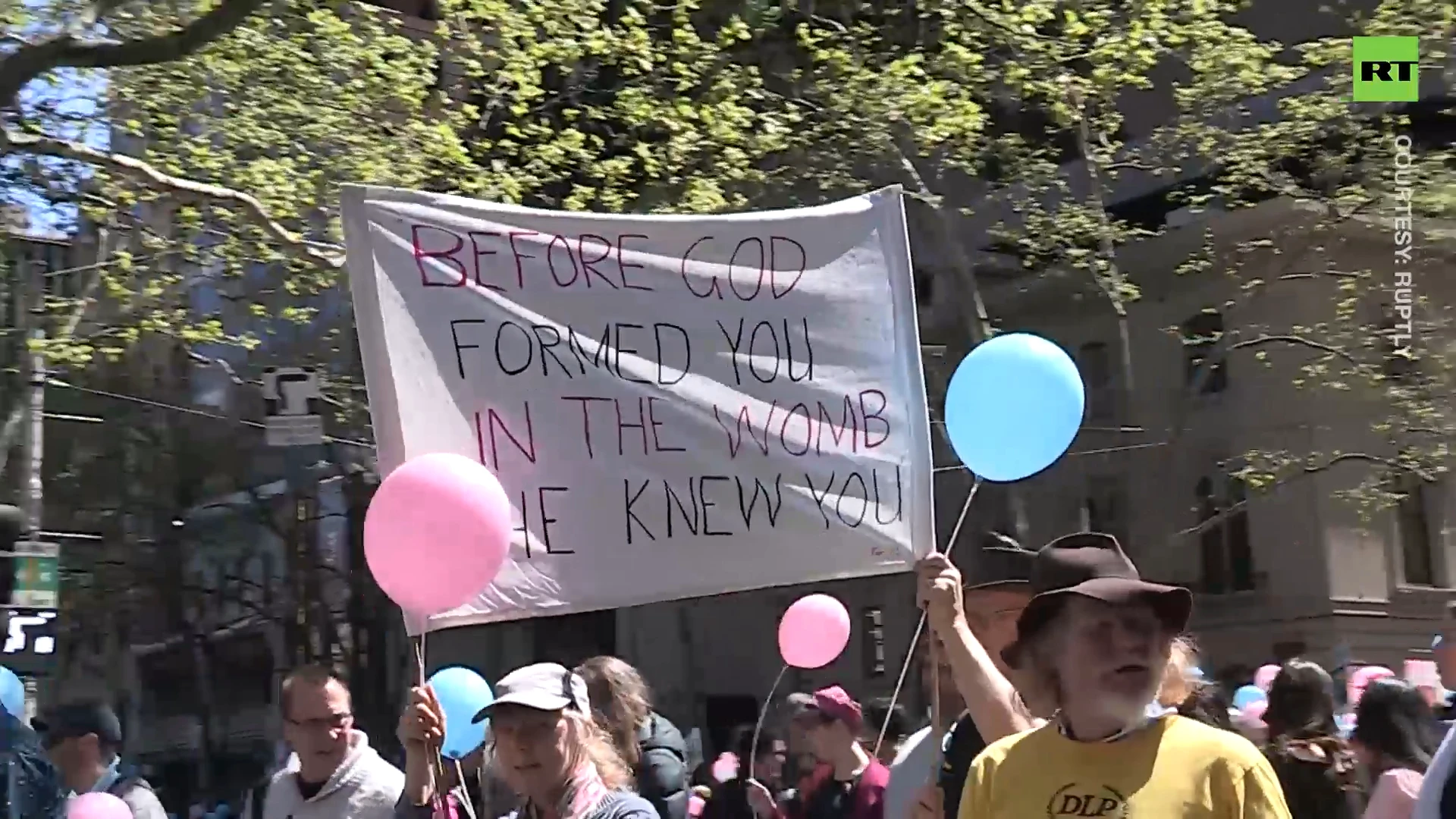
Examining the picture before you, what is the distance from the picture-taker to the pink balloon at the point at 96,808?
221 inches

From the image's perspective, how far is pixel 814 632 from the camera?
812 cm

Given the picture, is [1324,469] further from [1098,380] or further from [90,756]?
[90,756]

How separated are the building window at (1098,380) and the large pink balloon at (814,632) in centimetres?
1947

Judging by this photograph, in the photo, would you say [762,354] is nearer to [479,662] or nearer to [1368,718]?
[1368,718]

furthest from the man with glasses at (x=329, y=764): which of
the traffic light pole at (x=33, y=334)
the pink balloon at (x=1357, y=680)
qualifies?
the traffic light pole at (x=33, y=334)

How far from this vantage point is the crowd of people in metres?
2.98

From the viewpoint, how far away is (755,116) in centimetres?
1520

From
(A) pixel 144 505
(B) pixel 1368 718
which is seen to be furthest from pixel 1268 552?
(B) pixel 1368 718

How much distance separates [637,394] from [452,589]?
0.79 m

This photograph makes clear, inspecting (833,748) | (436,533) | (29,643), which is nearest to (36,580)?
(29,643)

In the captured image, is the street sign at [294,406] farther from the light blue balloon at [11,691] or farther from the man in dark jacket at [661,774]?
the man in dark jacket at [661,774]

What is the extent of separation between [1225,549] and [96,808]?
24.9 meters

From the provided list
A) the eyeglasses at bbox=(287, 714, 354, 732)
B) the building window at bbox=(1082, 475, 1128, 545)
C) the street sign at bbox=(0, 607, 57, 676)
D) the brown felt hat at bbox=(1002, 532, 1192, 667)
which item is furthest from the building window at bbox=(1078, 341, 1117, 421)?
the brown felt hat at bbox=(1002, 532, 1192, 667)
